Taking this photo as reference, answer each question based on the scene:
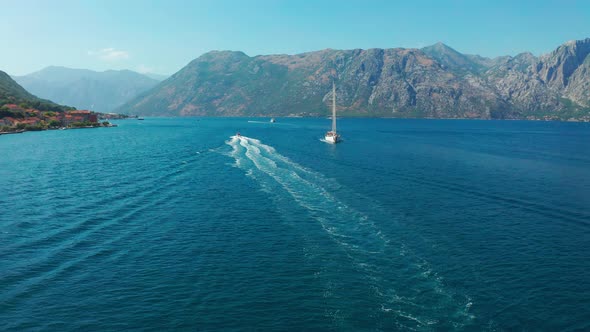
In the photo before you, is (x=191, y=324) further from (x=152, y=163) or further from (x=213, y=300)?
(x=152, y=163)

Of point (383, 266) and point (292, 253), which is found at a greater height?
point (292, 253)

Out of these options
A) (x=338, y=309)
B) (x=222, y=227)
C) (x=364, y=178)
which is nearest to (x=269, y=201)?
(x=222, y=227)

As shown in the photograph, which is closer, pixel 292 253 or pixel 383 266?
pixel 383 266
